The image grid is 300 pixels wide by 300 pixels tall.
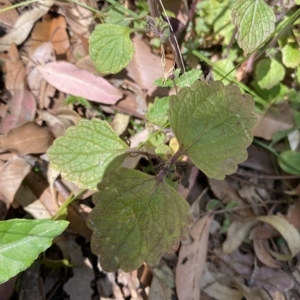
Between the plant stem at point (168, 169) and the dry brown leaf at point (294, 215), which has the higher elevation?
the plant stem at point (168, 169)

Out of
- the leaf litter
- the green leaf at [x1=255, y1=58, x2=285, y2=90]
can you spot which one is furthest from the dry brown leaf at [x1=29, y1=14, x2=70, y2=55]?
the green leaf at [x1=255, y1=58, x2=285, y2=90]

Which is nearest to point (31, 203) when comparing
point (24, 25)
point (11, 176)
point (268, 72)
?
point (11, 176)

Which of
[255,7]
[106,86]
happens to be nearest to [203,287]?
[106,86]

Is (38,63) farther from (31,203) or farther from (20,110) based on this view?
(31,203)

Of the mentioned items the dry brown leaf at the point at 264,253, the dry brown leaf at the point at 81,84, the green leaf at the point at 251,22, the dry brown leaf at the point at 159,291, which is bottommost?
the dry brown leaf at the point at 159,291

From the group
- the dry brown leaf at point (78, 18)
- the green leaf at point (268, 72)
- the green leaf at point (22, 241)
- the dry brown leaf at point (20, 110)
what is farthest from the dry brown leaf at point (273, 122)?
the green leaf at point (22, 241)

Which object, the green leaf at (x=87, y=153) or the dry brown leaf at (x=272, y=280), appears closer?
the green leaf at (x=87, y=153)

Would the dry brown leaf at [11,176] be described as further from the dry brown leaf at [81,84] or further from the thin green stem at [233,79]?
the thin green stem at [233,79]
